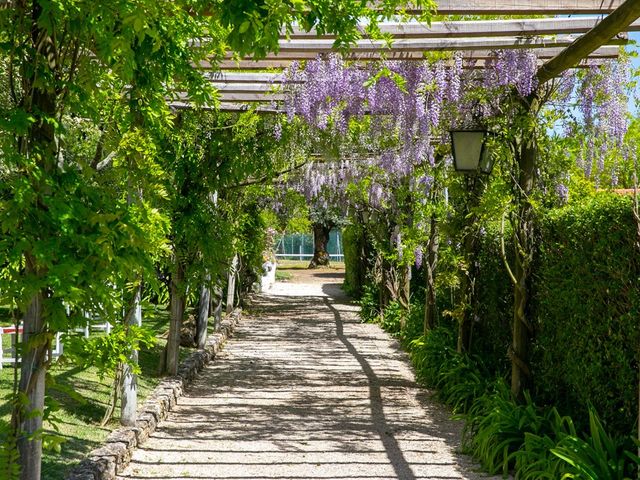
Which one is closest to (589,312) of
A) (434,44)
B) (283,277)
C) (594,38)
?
(594,38)

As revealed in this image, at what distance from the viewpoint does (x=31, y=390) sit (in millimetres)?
3502

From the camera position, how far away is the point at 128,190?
13.2 feet

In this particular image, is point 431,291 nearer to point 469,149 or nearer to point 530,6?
point 469,149

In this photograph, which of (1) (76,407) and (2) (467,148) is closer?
(1) (76,407)

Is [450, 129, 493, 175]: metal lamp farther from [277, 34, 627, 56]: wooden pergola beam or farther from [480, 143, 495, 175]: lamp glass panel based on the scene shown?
[277, 34, 627, 56]: wooden pergola beam

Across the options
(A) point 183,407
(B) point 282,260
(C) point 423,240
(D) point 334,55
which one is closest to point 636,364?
(D) point 334,55

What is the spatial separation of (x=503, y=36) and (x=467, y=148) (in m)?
1.10

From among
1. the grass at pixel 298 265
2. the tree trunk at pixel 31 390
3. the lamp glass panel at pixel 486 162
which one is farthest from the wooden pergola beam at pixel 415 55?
the grass at pixel 298 265

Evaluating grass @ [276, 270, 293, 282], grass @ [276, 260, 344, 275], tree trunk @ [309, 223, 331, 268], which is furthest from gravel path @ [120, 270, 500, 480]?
tree trunk @ [309, 223, 331, 268]

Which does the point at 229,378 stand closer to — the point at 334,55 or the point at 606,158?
the point at 334,55

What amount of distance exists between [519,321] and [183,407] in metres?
3.11

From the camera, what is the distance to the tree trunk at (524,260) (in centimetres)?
605

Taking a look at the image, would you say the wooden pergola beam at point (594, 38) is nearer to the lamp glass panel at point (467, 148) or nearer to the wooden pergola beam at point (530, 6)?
the wooden pergola beam at point (530, 6)

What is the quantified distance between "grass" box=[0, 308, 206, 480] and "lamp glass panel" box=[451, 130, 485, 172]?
2.75m
